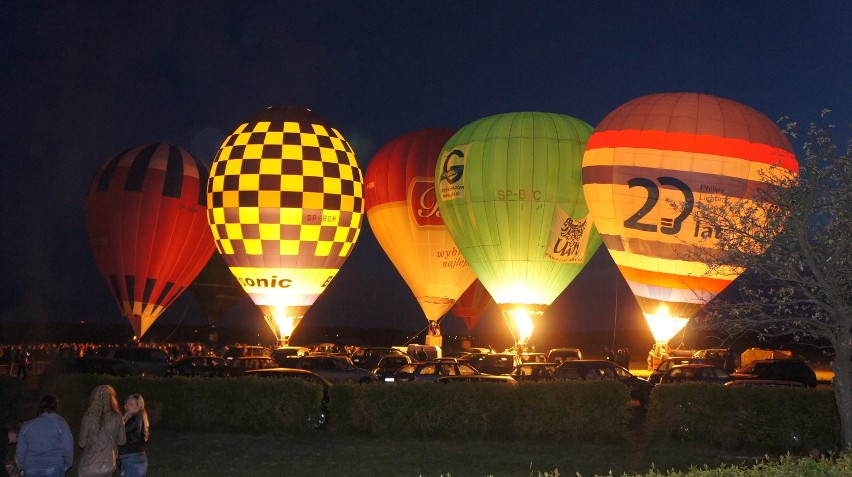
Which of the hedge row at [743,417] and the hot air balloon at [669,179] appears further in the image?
the hot air balloon at [669,179]

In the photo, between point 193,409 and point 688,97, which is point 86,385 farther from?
point 688,97

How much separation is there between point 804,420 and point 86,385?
513 inches

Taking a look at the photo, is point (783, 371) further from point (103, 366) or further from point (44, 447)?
point (44, 447)

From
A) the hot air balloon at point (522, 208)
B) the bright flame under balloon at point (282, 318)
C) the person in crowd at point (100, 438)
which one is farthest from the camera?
the bright flame under balloon at point (282, 318)

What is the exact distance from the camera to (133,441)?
9.58 m

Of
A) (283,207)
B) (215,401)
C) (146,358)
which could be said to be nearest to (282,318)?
(283,207)

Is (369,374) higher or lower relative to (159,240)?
lower

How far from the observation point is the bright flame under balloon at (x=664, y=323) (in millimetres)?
30344

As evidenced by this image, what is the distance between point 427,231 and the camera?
4000cm

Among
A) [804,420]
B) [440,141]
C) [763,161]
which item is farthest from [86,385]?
[440,141]

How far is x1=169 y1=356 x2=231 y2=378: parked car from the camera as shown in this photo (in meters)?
27.2

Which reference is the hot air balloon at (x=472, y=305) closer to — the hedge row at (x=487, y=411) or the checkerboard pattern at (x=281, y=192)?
the checkerboard pattern at (x=281, y=192)

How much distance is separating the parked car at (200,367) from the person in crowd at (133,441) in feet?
56.9

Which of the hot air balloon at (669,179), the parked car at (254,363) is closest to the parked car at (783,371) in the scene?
the hot air balloon at (669,179)
